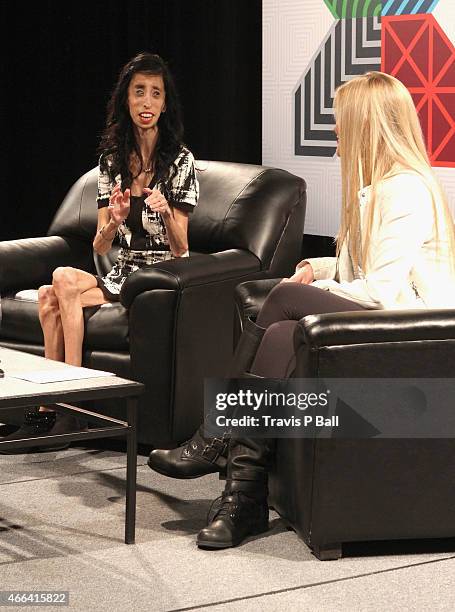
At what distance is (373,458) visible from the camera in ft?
10.6

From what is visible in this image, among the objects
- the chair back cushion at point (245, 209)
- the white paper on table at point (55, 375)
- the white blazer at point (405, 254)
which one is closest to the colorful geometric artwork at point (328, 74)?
the chair back cushion at point (245, 209)

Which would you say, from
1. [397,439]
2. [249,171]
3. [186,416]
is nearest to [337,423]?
[397,439]

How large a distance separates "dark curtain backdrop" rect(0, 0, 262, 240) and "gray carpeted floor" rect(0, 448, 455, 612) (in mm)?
2366

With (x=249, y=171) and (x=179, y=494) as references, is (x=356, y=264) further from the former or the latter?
(x=249, y=171)

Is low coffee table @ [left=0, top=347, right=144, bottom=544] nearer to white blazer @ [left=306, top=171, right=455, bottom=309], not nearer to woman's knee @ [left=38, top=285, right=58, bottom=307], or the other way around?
white blazer @ [left=306, top=171, right=455, bottom=309]

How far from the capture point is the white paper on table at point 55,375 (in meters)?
3.29

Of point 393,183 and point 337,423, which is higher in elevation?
point 393,183

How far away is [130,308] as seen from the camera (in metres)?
4.29

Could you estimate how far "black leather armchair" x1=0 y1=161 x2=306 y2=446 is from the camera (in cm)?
426

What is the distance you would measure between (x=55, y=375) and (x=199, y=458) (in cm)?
52

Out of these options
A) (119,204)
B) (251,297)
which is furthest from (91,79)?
(251,297)

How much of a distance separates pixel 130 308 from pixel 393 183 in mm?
1243

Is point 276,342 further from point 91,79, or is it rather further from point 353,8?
point 91,79

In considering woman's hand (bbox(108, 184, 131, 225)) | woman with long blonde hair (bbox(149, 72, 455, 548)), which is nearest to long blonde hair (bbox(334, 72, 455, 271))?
woman with long blonde hair (bbox(149, 72, 455, 548))
